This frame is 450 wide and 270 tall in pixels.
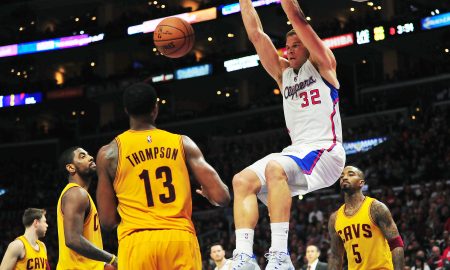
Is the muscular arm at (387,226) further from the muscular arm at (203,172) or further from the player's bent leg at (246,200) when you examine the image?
the muscular arm at (203,172)

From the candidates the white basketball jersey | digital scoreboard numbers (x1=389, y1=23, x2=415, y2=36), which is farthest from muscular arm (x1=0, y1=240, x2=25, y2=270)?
digital scoreboard numbers (x1=389, y1=23, x2=415, y2=36)

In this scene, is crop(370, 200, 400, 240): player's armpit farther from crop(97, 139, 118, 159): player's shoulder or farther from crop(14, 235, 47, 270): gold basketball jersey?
crop(97, 139, 118, 159): player's shoulder

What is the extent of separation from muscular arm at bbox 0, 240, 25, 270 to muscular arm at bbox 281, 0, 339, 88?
Answer: 4.97 m

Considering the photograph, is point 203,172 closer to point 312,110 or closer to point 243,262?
point 243,262

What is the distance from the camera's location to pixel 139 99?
562 cm

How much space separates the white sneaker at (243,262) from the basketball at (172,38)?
3.48m

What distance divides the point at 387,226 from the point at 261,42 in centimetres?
348

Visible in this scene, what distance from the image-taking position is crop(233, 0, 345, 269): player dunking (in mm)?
6117

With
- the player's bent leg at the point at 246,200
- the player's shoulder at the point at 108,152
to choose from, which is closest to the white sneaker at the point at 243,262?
the player's bent leg at the point at 246,200

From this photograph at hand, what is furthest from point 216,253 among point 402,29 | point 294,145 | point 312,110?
point 402,29

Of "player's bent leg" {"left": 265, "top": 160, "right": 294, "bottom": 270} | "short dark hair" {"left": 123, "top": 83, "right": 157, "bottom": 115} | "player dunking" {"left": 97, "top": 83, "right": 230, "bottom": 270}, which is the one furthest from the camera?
"player's bent leg" {"left": 265, "top": 160, "right": 294, "bottom": 270}

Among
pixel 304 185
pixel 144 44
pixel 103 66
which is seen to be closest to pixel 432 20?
pixel 144 44

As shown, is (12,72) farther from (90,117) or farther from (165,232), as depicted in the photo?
(165,232)

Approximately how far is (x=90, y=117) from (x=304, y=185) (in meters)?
39.0
